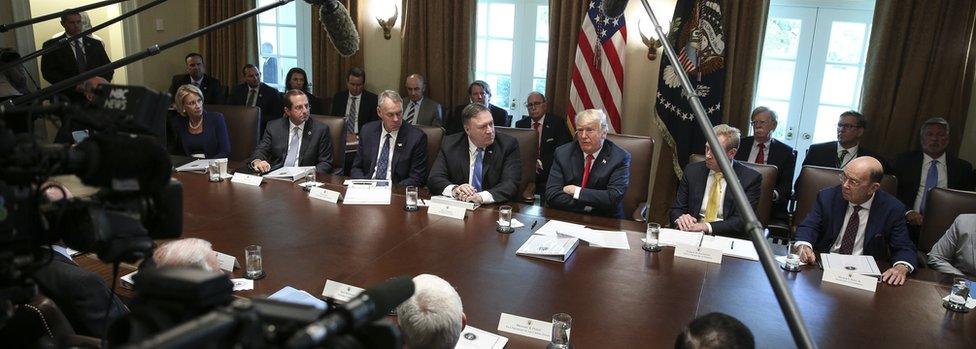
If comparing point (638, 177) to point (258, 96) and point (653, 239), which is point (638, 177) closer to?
point (653, 239)

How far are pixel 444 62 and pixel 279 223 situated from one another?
333cm

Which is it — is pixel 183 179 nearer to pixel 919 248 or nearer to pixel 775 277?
pixel 775 277

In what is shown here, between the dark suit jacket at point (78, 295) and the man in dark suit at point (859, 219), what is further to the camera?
the man in dark suit at point (859, 219)

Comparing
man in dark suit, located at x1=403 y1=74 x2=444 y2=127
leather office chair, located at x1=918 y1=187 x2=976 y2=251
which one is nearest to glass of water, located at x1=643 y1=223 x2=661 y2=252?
leather office chair, located at x1=918 y1=187 x2=976 y2=251

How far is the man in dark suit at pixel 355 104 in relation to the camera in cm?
595

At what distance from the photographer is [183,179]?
11.7ft

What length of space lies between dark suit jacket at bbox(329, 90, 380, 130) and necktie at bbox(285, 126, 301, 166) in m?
1.64

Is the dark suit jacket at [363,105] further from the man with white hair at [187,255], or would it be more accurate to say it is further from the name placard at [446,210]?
the man with white hair at [187,255]

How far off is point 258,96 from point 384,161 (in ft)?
9.28

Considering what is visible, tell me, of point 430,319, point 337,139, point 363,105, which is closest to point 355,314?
point 430,319

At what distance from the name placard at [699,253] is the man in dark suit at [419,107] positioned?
3382 mm

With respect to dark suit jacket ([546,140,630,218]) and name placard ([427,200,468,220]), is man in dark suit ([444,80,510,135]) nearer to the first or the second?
dark suit jacket ([546,140,630,218])

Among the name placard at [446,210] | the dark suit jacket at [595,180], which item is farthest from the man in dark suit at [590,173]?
the name placard at [446,210]

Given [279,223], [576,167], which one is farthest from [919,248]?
[279,223]
